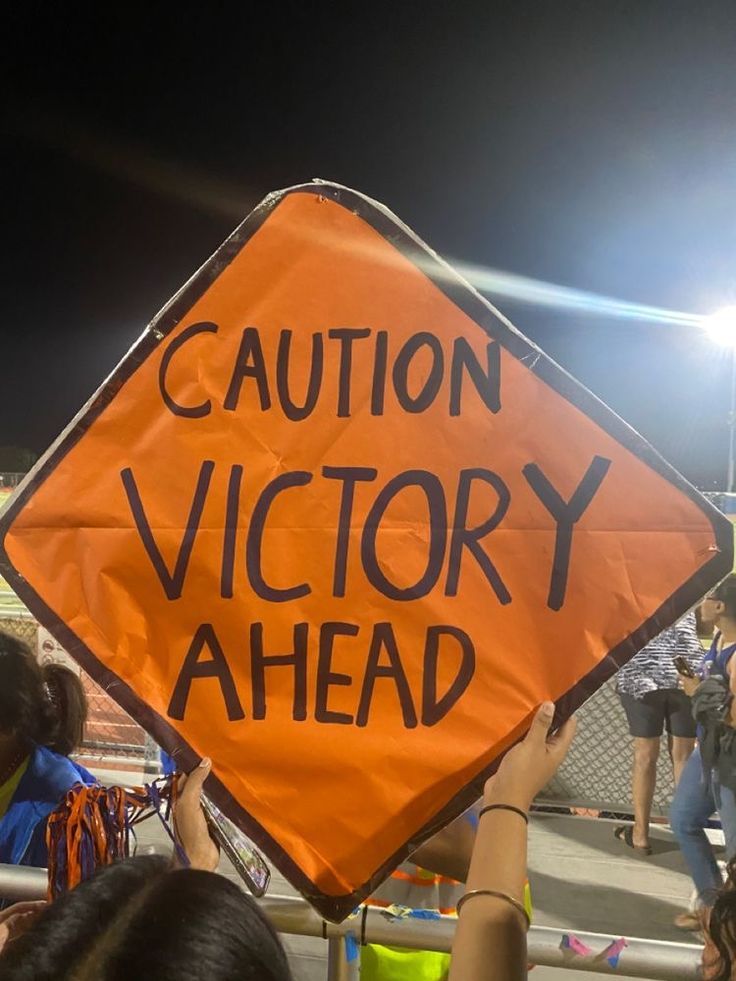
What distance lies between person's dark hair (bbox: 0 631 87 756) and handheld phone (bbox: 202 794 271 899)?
0.78 metres

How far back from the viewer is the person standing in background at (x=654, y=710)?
14.3 ft

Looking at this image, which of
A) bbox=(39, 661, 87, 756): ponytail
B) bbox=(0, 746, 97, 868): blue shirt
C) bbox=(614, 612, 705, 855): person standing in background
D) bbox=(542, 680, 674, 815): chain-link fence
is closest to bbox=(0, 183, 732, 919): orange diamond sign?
bbox=(0, 746, 97, 868): blue shirt

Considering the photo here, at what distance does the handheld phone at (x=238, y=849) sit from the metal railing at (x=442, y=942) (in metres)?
0.04

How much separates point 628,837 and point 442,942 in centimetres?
383

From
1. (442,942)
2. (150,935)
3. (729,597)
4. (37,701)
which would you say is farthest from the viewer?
(729,597)

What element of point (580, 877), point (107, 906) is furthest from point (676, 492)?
point (580, 877)

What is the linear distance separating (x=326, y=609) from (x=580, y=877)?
11.6 feet

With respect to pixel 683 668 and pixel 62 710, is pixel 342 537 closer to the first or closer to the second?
pixel 62 710

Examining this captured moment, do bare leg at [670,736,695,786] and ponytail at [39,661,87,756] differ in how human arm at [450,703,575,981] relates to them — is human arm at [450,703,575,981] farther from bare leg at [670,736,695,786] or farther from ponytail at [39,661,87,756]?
bare leg at [670,736,695,786]

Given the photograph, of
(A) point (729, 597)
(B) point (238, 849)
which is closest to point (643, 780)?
(A) point (729, 597)

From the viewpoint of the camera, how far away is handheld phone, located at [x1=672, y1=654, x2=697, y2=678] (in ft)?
13.3

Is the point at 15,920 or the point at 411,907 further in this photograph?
the point at 411,907

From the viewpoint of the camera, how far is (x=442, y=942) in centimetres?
125

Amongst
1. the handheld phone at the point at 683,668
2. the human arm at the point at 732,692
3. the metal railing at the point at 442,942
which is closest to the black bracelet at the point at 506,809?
the metal railing at the point at 442,942
